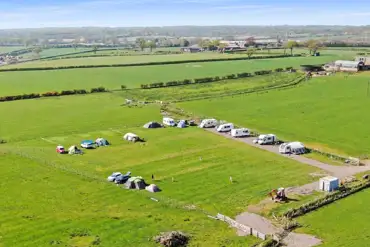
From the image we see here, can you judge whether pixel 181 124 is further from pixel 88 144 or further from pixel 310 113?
pixel 310 113

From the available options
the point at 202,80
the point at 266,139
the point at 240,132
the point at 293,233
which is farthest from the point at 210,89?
the point at 293,233

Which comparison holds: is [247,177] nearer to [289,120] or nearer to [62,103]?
[289,120]

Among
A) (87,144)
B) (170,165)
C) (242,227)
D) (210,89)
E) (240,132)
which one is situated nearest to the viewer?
(242,227)

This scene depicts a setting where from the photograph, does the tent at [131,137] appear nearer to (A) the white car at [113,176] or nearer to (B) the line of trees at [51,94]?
(A) the white car at [113,176]

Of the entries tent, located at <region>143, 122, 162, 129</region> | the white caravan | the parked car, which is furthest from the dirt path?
the parked car

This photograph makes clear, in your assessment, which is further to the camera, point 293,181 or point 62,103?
point 62,103

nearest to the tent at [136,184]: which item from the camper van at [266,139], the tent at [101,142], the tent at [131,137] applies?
the tent at [101,142]

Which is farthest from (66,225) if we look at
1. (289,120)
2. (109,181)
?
(289,120)
